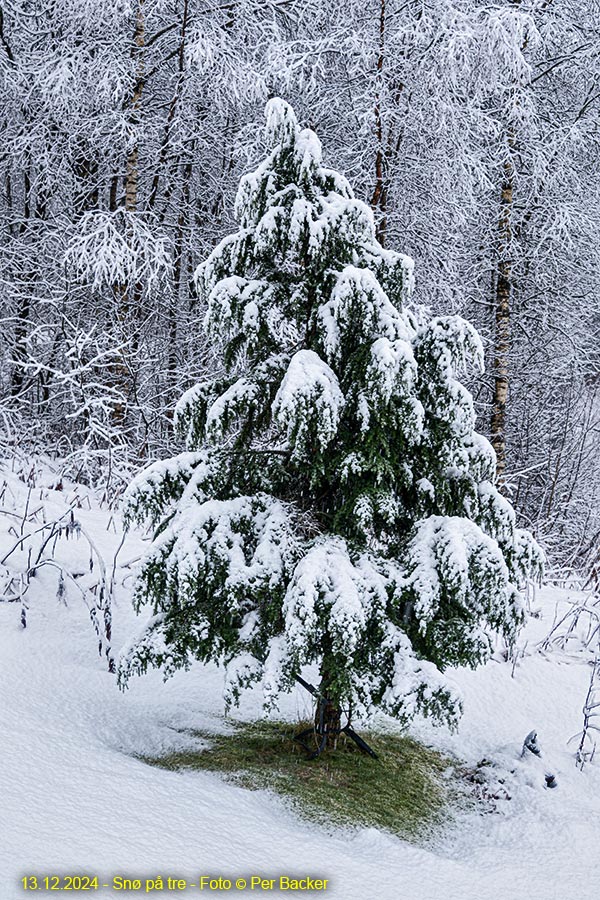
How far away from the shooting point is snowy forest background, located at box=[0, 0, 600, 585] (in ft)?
26.6

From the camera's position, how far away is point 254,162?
8.77m

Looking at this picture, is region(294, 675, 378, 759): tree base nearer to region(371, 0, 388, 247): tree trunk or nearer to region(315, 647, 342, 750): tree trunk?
region(315, 647, 342, 750): tree trunk

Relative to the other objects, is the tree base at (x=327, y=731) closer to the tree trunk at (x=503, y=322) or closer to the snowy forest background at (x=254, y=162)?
the snowy forest background at (x=254, y=162)

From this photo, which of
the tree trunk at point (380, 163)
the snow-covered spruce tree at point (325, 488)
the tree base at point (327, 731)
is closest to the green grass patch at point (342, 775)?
the tree base at point (327, 731)

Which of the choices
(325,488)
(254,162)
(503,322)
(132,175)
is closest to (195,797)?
(325,488)

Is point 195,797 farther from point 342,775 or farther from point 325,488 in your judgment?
point 325,488

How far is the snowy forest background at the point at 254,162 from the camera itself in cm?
812

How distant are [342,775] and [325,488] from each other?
4.42 feet

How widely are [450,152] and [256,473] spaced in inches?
256

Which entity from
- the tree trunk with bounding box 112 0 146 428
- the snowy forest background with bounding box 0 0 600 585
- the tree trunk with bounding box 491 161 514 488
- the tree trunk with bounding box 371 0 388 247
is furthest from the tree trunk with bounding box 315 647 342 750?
the tree trunk with bounding box 491 161 514 488

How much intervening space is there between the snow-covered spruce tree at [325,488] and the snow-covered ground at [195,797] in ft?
1.49

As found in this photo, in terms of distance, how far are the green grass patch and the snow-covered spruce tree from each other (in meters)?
0.30

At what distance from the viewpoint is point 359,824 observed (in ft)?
9.87

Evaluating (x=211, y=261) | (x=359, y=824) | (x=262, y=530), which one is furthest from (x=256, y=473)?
(x=359, y=824)
